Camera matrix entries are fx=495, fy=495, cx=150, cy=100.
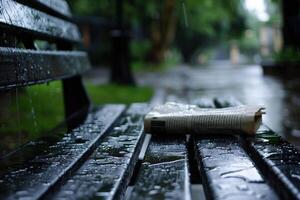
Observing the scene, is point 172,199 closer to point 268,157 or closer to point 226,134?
point 268,157

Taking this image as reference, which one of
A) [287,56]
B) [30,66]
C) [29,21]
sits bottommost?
[287,56]

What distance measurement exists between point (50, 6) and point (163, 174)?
1602mm

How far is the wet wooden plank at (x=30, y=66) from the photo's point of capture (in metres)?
1.61

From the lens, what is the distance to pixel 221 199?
3.55 feet

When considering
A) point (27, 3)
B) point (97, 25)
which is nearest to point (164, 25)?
point (97, 25)

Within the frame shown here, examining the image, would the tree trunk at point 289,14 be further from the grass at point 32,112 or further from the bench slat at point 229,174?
the bench slat at point 229,174

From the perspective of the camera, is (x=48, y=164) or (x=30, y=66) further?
(x=30, y=66)

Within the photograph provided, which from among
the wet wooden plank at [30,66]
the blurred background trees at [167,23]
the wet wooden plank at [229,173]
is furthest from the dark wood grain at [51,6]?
the blurred background trees at [167,23]

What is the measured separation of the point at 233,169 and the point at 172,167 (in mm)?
175

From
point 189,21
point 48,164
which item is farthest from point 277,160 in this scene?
point 189,21

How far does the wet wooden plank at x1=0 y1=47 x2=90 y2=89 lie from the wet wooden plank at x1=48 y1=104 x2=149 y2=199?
1.21 feet

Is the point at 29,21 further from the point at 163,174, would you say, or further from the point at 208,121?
the point at 163,174

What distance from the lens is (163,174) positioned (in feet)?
4.35

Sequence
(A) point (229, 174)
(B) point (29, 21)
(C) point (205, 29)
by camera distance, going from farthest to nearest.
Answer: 1. (C) point (205, 29)
2. (B) point (29, 21)
3. (A) point (229, 174)
